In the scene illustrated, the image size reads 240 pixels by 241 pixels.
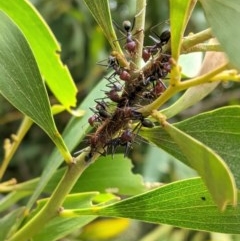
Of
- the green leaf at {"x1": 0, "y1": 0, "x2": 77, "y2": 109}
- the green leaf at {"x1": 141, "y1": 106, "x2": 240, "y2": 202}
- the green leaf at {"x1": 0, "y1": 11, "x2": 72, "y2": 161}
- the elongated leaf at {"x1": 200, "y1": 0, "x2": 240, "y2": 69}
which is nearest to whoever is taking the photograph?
the elongated leaf at {"x1": 200, "y1": 0, "x2": 240, "y2": 69}

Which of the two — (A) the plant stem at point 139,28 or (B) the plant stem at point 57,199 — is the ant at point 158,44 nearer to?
(A) the plant stem at point 139,28

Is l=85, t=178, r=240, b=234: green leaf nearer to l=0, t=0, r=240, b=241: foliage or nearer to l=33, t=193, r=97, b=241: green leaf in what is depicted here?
l=0, t=0, r=240, b=241: foliage

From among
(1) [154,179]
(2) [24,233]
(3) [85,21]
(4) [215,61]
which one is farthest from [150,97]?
(3) [85,21]

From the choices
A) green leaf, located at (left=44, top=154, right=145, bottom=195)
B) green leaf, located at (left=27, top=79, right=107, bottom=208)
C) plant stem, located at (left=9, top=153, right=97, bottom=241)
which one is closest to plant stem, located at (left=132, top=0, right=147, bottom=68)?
plant stem, located at (left=9, top=153, right=97, bottom=241)

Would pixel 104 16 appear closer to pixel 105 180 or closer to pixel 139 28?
pixel 139 28

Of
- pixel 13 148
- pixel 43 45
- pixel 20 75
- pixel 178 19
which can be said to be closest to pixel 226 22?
pixel 178 19

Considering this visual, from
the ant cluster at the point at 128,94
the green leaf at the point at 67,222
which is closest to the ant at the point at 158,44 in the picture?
the ant cluster at the point at 128,94

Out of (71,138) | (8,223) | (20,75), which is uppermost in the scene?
(20,75)
